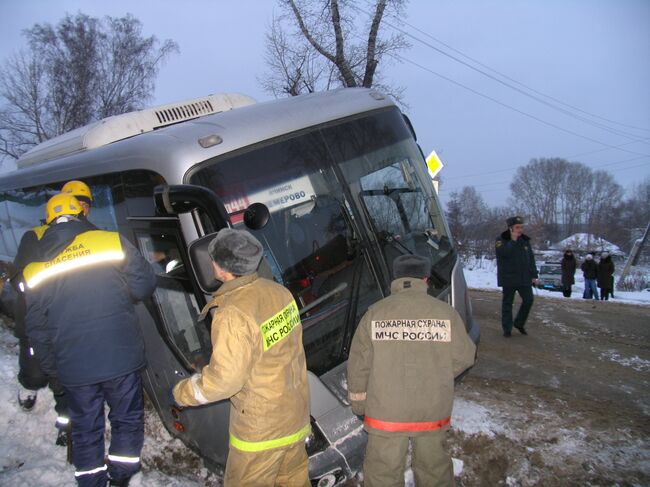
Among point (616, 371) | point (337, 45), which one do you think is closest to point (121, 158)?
point (616, 371)

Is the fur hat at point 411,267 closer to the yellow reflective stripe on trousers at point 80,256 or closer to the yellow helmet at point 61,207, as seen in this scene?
the yellow reflective stripe on trousers at point 80,256

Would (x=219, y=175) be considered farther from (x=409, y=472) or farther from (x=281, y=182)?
(x=409, y=472)

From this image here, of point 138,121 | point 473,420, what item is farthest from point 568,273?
point 138,121

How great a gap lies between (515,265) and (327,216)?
154 inches

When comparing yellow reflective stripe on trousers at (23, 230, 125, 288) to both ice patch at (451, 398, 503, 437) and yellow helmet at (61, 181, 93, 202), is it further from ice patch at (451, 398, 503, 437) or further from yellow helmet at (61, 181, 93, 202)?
ice patch at (451, 398, 503, 437)

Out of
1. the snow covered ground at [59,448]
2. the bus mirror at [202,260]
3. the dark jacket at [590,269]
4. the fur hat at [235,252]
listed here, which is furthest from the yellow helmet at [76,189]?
the dark jacket at [590,269]

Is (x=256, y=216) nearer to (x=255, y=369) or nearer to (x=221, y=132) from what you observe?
(x=221, y=132)

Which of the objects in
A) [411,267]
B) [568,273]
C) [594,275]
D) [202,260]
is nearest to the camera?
[202,260]

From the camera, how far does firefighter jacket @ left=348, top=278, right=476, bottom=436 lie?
2605 millimetres

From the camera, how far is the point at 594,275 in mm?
13609

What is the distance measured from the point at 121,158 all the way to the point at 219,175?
100cm

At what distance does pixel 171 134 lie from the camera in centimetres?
329

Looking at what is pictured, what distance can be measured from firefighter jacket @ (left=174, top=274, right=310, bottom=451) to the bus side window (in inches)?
27.4

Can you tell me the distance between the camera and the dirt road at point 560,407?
11.2 feet
